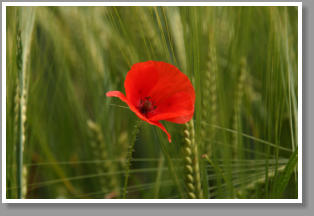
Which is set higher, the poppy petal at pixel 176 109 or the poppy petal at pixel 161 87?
the poppy petal at pixel 161 87

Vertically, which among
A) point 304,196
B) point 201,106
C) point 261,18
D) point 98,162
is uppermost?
point 261,18

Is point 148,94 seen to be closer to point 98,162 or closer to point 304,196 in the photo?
point 98,162

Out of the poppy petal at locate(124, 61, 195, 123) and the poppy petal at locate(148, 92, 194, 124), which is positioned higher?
the poppy petal at locate(124, 61, 195, 123)

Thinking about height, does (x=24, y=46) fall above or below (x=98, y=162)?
above

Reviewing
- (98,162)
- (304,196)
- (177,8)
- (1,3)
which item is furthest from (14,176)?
(304,196)

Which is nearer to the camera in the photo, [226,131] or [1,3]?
[226,131]

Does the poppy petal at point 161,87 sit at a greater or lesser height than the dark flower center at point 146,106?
greater

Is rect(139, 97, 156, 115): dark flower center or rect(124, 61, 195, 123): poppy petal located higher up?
rect(124, 61, 195, 123): poppy petal
